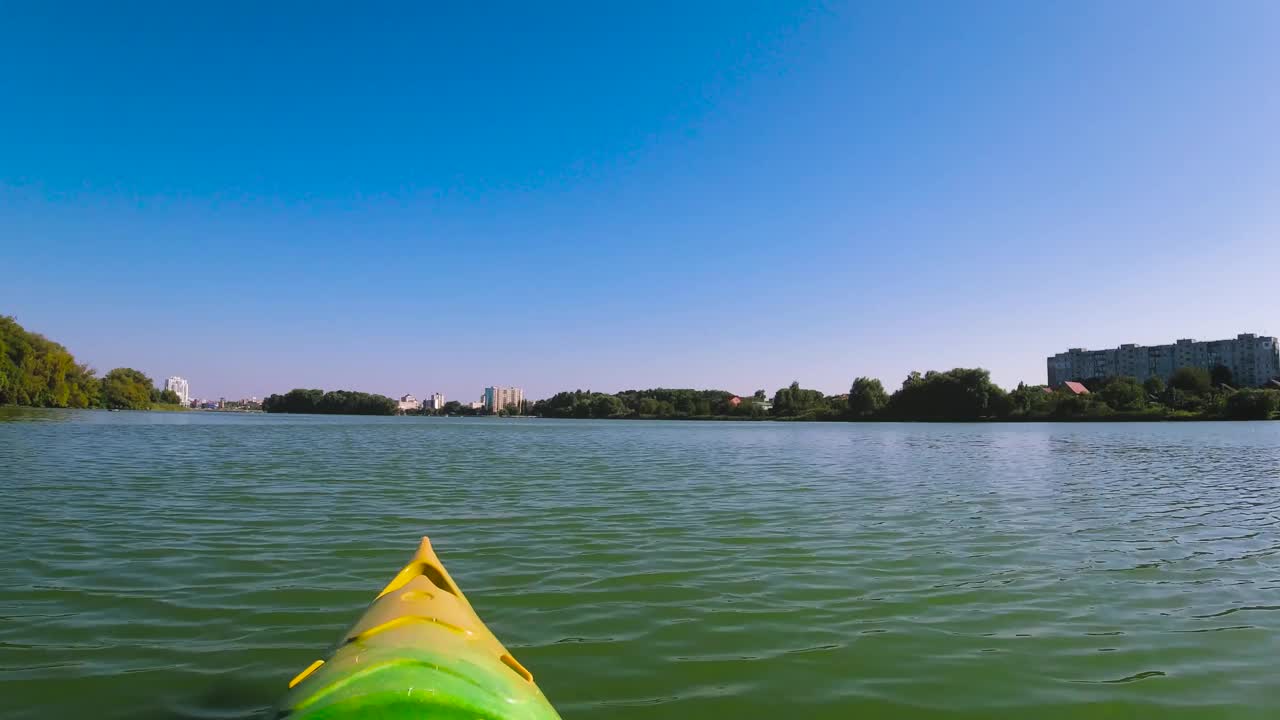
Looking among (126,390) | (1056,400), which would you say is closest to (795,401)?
(1056,400)

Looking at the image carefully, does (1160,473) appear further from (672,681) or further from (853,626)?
(672,681)

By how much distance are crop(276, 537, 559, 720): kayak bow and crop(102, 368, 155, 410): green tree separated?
146 m

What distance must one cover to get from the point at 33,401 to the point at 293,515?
105507 mm

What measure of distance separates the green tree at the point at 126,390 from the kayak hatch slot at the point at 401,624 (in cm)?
14606

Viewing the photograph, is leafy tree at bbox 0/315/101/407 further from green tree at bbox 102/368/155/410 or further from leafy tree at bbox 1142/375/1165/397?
leafy tree at bbox 1142/375/1165/397

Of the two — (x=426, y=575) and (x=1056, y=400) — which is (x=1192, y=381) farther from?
(x=426, y=575)

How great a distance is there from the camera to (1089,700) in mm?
4973

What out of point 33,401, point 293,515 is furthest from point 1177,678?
point 33,401

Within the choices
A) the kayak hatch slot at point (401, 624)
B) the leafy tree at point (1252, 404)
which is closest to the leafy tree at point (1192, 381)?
the leafy tree at point (1252, 404)

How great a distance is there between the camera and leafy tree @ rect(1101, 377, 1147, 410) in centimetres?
11081

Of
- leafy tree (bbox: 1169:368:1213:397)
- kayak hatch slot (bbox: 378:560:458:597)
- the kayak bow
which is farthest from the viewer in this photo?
leafy tree (bbox: 1169:368:1213:397)

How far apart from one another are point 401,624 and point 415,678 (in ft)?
3.30

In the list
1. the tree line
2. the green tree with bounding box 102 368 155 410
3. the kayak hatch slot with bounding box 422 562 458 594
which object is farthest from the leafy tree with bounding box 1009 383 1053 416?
the green tree with bounding box 102 368 155 410

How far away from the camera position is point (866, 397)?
150 metres
